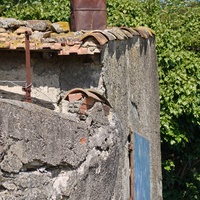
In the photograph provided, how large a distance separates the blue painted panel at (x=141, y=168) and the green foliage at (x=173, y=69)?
254 centimetres

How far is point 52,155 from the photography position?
12.3 feet

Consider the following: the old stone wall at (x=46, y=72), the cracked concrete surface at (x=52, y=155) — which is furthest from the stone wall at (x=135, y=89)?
the cracked concrete surface at (x=52, y=155)

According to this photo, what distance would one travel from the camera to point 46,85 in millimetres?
6648

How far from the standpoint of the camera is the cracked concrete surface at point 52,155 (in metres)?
3.29

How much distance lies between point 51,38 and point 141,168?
2.33 meters

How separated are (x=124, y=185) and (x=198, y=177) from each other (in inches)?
235

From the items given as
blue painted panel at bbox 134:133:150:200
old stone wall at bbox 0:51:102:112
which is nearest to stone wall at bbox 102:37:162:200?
blue painted panel at bbox 134:133:150:200

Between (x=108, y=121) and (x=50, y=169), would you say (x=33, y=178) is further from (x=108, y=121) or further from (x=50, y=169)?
(x=108, y=121)

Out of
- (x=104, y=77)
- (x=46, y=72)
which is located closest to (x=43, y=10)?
(x=46, y=72)

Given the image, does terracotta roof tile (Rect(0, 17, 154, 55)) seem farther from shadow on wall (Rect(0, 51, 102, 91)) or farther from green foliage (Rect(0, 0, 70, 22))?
green foliage (Rect(0, 0, 70, 22))

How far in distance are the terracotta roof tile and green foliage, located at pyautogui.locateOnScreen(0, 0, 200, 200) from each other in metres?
4.50

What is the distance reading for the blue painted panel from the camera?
25.6 ft

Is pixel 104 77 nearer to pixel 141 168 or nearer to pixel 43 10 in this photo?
pixel 141 168

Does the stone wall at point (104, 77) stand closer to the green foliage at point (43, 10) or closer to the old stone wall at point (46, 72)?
the old stone wall at point (46, 72)
